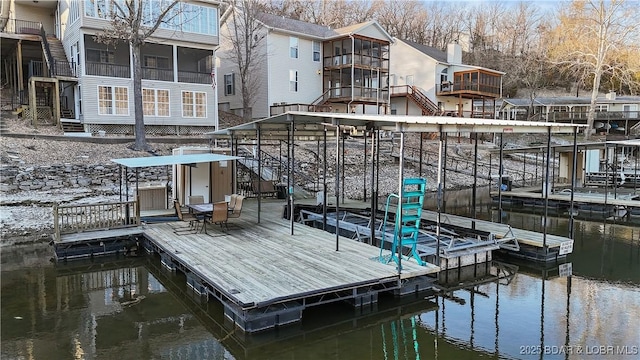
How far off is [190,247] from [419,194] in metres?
5.41

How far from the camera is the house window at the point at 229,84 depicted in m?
35.4

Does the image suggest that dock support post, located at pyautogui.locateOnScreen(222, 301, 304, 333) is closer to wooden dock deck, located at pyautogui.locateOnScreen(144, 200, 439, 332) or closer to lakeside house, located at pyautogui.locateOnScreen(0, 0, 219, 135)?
wooden dock deck, located at pyautogui.locateOnScreen(144, 200, 439, 332)

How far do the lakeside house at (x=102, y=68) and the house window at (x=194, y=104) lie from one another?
0.20 feet

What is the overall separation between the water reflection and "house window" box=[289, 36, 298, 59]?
2549 cm

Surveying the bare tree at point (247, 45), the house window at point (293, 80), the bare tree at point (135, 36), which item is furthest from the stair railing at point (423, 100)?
the bare tree at point (135, 36)

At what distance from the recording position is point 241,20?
113ft

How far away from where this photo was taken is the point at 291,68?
33969mm

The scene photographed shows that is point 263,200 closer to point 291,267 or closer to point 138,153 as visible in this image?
point 138,153

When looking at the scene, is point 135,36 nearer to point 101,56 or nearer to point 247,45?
point 101,56

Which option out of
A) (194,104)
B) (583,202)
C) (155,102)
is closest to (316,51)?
(194,104)

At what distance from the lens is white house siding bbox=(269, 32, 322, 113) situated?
33062 mm

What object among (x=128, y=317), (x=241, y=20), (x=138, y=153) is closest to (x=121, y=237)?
(x=128, y=317)

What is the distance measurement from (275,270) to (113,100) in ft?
67.8

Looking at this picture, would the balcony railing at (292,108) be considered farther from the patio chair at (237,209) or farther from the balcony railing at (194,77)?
the patio chair at (237,209)
